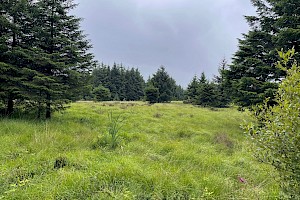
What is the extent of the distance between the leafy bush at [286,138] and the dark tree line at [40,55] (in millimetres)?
7548

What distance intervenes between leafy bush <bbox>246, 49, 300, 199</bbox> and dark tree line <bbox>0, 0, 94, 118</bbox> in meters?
7.55

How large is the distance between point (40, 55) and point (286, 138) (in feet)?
28.1

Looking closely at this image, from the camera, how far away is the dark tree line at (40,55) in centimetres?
784

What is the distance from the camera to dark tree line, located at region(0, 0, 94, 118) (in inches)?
309

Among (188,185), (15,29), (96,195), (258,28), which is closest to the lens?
(96,195)

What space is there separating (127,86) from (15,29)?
132 feet

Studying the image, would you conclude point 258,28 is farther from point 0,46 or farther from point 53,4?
point 0,46

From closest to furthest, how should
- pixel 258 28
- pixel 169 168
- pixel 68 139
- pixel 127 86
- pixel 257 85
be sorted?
pixel 169 168, pixel 68 139, pixel 257 85, pixel 258 28, pixel 127 86

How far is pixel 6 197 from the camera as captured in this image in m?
2.98

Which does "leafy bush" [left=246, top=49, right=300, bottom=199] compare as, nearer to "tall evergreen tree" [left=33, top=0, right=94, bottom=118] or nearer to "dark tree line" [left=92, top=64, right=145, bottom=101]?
"tall evergreen tree" [left=33, top=0, right=94, bottom=118]

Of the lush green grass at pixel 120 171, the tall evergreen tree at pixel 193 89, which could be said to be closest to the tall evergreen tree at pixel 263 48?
the lush green grass at pixel 120 171

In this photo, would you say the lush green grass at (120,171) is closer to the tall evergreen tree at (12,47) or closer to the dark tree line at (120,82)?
the tall evergreen tree at (12,47)

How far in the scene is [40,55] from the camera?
26.8 feet

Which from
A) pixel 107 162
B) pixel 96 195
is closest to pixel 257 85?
pixel 107 162
